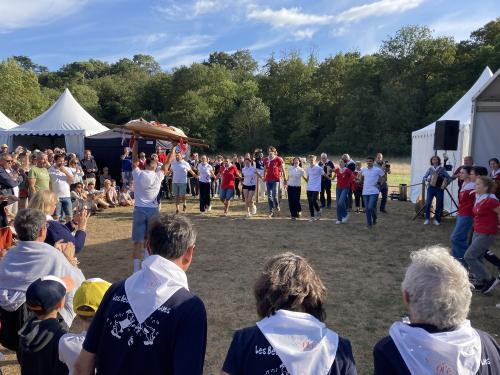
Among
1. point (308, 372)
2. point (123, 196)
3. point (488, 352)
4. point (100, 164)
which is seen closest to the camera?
point (308, 372)

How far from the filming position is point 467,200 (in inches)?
240

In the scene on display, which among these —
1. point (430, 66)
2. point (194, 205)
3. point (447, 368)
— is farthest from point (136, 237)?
point (430, 66)

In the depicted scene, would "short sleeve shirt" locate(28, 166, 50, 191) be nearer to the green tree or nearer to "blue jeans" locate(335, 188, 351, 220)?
"blue jeans" locate(335, 188, 351, 220)

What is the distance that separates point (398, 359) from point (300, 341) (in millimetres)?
366

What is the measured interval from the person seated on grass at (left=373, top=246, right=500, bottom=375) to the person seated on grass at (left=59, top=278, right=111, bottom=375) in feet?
4.79

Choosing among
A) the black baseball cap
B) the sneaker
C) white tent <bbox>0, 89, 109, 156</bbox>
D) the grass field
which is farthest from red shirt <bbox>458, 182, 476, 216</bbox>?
white tent <bbox>0, 89, 109, 156</bbox>

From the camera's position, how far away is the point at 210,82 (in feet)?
171

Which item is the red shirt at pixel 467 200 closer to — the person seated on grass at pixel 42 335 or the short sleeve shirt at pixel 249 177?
the person seated on grass at pixel 42 335

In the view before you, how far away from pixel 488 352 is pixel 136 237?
16.8ft

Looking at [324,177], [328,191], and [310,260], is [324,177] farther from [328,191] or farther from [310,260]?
[310,260]

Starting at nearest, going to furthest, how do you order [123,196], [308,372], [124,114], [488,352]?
[308,372]
[488,352]
[123,196]
[124,114]

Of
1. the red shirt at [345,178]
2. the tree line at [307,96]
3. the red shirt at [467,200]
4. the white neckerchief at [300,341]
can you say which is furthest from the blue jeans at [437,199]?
the tree line at [307,96]

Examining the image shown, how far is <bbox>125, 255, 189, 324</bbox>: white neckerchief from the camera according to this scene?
163 centimetres

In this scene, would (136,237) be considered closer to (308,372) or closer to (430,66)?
(308,372)
